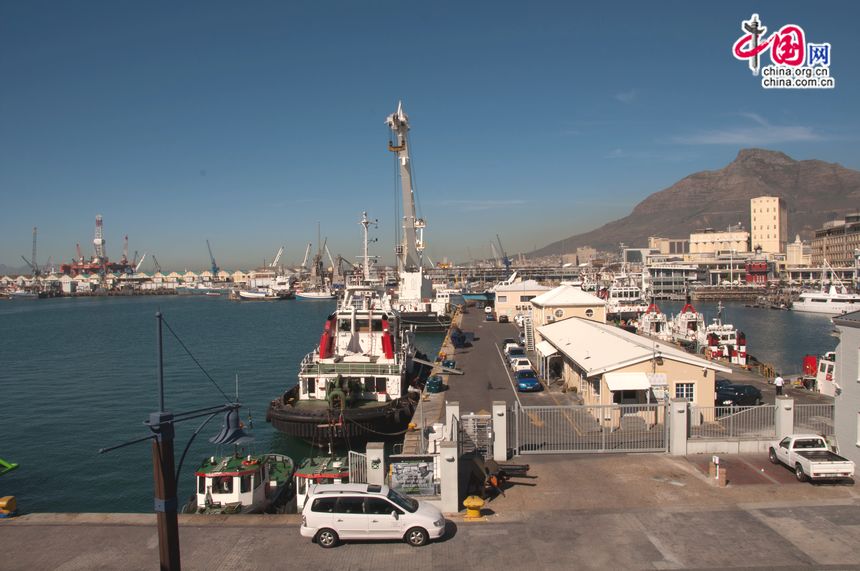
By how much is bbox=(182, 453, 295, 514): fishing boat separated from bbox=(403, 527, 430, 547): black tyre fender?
22.5 feet

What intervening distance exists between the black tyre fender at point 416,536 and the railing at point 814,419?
439 inches

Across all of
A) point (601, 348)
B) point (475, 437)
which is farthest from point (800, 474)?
point (601, 348)

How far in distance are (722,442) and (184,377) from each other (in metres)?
36.1

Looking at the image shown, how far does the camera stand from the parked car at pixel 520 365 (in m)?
27.0

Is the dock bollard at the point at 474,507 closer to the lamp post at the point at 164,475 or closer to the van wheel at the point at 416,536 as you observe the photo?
the van wheel at the point at 416,536

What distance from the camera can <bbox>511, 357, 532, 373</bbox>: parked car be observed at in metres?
27.0

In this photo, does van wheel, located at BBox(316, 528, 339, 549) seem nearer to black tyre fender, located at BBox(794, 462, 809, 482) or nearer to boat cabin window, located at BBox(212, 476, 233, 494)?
A: boat cabin window, located at BBox(212, 476, 233, 494)

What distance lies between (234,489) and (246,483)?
1.07 ft

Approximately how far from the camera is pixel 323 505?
392 inches

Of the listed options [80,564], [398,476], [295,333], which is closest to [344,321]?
[398,476]

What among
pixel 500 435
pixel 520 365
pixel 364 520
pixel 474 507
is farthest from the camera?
pixel 520 365

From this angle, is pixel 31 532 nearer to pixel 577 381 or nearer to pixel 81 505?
pixel 81 505

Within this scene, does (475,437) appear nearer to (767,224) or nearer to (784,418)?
(784,418)

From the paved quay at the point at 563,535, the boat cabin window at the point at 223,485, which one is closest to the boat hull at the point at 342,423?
the boat cabin window at the point at 223,485
